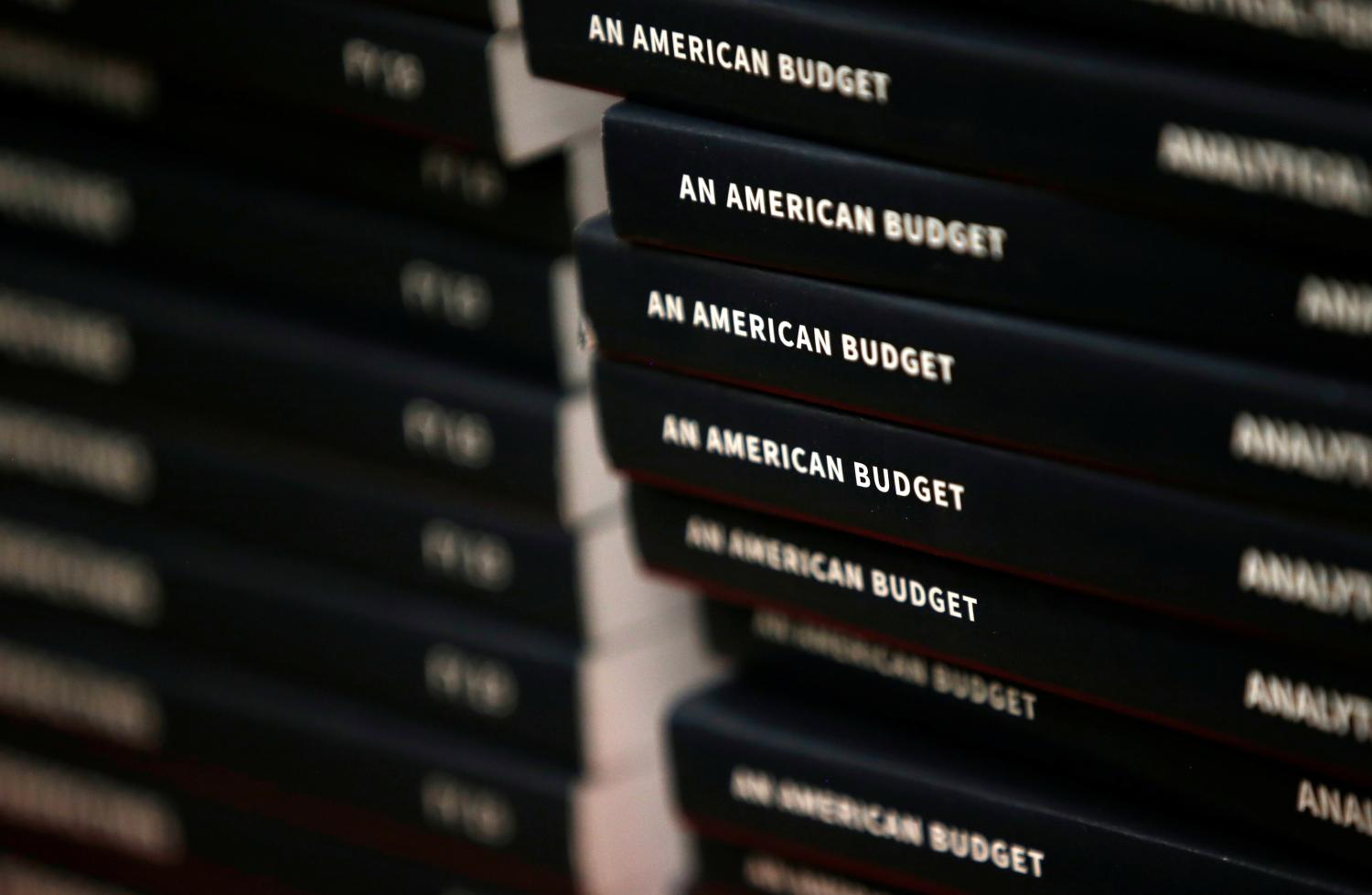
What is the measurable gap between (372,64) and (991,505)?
300 millimetres

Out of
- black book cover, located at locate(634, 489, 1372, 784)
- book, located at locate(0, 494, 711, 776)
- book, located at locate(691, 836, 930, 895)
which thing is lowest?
book, located at locate(691, 836, 930, 895)

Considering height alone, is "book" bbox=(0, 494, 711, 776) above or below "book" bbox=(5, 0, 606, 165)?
below

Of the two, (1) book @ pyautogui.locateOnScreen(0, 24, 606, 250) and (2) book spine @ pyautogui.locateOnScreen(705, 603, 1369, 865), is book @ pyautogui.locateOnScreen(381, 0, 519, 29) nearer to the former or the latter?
(1) book @ pyautogui.locateOnScreen(0, 24, 606, 250)

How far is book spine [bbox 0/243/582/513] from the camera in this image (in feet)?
2.48

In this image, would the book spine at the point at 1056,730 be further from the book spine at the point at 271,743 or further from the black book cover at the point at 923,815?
the book spine at the point at 271,743

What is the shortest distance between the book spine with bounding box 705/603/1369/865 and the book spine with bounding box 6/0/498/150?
0.22 metres

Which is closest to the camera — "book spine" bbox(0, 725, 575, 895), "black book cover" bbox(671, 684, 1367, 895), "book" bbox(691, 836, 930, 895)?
"black book cover" bbox(671, 684, 1367, 895)

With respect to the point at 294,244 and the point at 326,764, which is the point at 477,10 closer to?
the point at 294,244

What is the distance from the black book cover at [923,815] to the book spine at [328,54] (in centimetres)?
25

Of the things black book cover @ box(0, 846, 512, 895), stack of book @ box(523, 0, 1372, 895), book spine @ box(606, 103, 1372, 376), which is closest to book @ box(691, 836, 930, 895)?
stack of book @ box(523, 0, 1372, 895)

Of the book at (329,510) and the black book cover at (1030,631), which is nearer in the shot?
the black book cover at (1030,631)

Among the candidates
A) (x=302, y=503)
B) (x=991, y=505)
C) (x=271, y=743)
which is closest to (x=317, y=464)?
(x=302, y=503)

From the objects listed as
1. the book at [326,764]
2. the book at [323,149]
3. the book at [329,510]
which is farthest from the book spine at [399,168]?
the book at [326,764]

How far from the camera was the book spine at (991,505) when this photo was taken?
0.54 m
